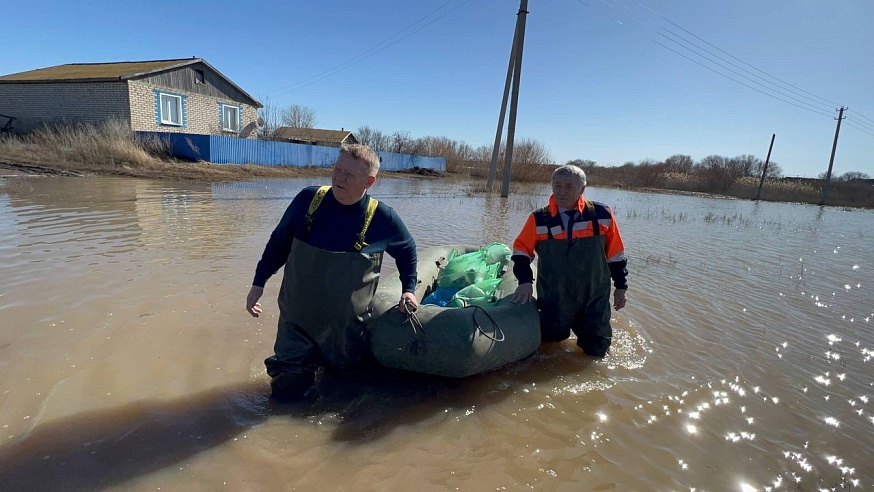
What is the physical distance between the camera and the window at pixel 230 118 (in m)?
27.1

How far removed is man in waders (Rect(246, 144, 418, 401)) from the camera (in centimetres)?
261

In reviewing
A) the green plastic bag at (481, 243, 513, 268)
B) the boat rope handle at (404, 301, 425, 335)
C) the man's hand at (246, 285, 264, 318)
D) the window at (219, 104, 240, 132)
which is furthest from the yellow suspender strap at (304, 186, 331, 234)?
the window at (219, 104, 240, 132)

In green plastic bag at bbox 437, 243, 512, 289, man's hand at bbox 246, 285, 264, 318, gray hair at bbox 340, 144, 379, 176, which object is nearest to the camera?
gray hair at bbox 340, 144, 379, 176

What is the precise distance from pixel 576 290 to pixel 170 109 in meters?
26.4

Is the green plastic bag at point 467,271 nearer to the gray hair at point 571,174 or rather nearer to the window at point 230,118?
the gray hair at point 571,174

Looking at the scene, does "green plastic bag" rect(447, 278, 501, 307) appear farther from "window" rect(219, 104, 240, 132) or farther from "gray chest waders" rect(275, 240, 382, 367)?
"window" rect(219, 104, 240, 132)

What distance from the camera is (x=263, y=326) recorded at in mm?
4176

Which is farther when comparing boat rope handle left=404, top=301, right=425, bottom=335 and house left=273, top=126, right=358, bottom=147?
house left=273, top=126, right=358, bottom=147

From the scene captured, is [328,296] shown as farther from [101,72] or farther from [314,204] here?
[101,72]

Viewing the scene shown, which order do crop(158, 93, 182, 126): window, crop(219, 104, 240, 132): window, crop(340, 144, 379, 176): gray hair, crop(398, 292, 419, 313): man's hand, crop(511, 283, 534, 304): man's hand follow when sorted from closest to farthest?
crop(340, 144, 379, 176): gray hair
crop(398, 292, 419, 313): man's hand
crop(511, 283, 534, 304): man's hand
crop(158, 93, 182, 126): window
crop(219, 104, 240, 132): window

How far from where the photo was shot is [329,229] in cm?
261

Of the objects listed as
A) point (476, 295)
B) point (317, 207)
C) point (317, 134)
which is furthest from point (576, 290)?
point (317, 134)

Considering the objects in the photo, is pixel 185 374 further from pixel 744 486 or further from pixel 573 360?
pixel 744 486

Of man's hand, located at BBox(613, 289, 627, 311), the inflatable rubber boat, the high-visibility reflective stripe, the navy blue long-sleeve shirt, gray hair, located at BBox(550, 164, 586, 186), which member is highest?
gray hair, located at BBox(550, 164, 586, 186)
